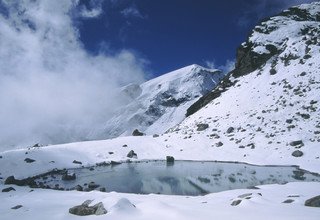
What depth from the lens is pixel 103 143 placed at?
66.6m

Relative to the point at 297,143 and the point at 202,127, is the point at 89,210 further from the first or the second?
the point at 202,127

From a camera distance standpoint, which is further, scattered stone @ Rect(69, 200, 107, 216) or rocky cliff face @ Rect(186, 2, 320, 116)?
rocky cliff face @ Rect(186, 2, 320, 116)

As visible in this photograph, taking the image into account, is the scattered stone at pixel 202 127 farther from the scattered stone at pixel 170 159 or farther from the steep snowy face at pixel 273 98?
the scattered stone at pixel 170 159

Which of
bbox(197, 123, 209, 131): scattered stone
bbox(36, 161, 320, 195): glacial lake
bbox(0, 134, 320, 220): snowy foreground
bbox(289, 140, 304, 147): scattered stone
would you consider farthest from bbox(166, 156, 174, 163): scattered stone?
bbox(289, 140, 304, 147): scattered stone

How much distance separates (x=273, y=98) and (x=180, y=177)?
33829 millimetres

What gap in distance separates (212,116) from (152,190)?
43.1 meters

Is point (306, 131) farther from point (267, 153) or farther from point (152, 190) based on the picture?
point (152, 190)

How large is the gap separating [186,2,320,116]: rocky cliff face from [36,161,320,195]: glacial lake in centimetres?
3988

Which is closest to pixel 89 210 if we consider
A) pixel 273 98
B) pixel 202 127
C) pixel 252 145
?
pixel 252 145

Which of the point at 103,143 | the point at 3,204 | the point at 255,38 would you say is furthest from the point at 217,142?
the point at 255,38

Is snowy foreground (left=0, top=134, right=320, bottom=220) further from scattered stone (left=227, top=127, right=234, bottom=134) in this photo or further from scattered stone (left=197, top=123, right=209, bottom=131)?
scattered stone (left=227, top=127, right=234, bottom=134)

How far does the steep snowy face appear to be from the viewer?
5103 cm

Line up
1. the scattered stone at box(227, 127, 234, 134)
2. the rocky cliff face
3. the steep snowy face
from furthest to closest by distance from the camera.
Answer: the rocky cliff face, the scattered stone at box(227, 127, 234, 134), the steep snowy face

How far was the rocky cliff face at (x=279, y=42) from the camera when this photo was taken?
258 ft
